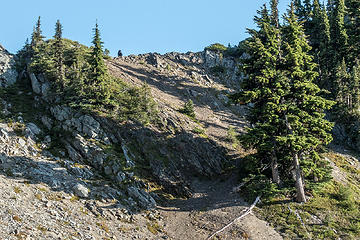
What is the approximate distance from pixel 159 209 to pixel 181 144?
34.3 feet

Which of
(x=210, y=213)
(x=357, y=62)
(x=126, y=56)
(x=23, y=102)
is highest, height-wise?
(x=126, y=56)

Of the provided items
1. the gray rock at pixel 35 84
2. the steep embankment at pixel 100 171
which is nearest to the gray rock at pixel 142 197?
the steep embankment at pixel 100 171

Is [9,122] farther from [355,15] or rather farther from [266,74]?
[355,15]

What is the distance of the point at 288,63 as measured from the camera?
27.7 m

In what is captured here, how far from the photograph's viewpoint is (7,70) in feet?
148

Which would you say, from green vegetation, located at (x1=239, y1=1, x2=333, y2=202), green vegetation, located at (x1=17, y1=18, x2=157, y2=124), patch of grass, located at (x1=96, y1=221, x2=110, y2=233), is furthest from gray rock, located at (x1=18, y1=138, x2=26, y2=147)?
green vegetation, located at (x1=239, y1=1, x2=333, y2=202)

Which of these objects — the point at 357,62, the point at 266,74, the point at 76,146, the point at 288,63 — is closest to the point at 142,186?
the point at 76,146

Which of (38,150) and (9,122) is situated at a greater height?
(9,122)

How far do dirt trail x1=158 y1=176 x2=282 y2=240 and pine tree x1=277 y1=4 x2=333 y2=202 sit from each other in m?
5.92

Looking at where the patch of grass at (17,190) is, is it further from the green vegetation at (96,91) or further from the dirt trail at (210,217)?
the green vegetation at (96,91)

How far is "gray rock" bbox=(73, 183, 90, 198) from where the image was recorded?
2291 cm

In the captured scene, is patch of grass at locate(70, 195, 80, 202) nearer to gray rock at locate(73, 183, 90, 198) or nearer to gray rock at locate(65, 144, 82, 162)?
gray rock at locate(73, 183, 90, 198)

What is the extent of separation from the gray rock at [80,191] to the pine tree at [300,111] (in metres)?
18.8

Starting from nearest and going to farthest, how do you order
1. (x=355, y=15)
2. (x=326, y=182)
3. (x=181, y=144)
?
(x=326, y=182)
(x=181, y=144)
(x=355, y=15)
